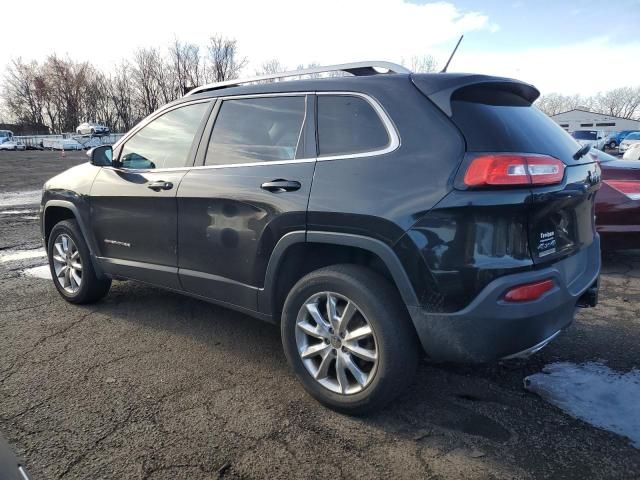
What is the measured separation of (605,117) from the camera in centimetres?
8494

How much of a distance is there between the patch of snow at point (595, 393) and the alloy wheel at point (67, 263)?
3891mm

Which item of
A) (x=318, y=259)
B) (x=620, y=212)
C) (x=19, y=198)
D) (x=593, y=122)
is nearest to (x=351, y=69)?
(x=318, y=259)

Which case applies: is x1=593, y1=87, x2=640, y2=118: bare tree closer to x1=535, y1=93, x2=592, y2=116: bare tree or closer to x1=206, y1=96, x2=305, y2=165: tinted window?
x1=535, y1=93, x2=592, y2=116: bare tree

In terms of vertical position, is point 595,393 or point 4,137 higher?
point 595,393

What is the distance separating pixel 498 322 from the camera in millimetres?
2219

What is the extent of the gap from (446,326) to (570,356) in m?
1.64

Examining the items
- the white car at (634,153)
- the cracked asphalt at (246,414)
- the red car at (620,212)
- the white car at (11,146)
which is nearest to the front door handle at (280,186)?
the cracked asphalt at (246,414)

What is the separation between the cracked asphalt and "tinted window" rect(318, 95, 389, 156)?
150 centimetres

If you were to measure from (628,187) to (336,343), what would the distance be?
4.48 meters

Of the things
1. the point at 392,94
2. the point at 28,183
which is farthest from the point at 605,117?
the point at 392,94

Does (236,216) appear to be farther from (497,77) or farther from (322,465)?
(497,77)

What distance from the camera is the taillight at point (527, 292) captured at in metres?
2.21

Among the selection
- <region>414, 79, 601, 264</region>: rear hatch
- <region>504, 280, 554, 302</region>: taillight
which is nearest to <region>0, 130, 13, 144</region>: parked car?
<region>414, 79, 601, 264</region>: rear hatch

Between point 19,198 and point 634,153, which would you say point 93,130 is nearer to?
point 19,198
